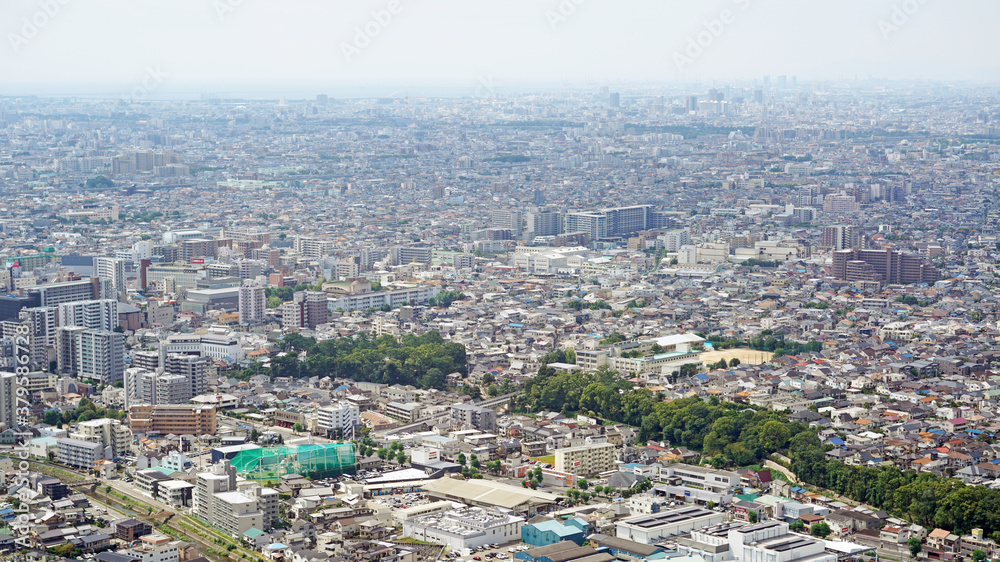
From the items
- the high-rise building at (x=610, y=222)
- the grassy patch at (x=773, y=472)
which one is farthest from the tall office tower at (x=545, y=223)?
the grassy patch at (x=773, y=472)

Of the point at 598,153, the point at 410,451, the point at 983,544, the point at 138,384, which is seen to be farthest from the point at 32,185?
the point at 983,544

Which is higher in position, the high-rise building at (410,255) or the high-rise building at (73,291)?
the high-rise building at (73,291)

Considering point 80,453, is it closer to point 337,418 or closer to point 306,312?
point 337,418

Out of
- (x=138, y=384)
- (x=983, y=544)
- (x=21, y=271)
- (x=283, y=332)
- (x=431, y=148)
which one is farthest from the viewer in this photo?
(x=431, y=148)

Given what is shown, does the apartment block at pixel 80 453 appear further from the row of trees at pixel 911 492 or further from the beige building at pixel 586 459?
the row of trees at pixel 911 492

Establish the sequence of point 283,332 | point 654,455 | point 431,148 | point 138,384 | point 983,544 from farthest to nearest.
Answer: point 431,148, point 283,332, point 138,384, point 654,455, point 983,544

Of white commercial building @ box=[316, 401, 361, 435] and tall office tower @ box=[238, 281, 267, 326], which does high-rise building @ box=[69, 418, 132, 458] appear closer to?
white commercial building @ box=[316, 401, 361, 435]

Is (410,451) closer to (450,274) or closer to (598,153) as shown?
(450,274)
